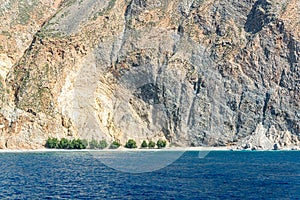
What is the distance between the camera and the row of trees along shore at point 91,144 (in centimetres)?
12566

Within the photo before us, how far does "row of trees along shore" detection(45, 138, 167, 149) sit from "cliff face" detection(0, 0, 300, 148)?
132 inches

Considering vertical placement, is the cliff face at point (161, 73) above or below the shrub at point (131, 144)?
above

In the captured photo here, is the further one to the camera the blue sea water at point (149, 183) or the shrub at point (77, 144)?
the shrub at point (77, 144)

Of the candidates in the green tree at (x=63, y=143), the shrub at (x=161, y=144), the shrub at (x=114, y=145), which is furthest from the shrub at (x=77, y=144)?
the shrub at (x=161, y=144)

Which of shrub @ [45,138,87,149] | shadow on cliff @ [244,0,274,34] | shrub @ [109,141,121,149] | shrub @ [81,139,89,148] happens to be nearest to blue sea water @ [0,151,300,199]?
shrub @ [45,138,87,149]

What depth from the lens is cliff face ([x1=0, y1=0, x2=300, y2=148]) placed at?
137 metres

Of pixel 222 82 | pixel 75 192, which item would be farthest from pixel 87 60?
pixel 75 192

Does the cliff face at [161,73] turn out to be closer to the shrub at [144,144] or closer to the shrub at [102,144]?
the shrub at [102,144]

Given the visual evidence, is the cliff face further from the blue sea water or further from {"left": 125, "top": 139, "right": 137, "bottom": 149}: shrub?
the blue sea water

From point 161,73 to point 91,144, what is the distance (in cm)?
3305

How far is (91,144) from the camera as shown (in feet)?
426

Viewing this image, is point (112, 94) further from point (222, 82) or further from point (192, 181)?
point (192, 181)

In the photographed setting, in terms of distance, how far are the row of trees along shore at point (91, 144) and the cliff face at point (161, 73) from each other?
132 inches

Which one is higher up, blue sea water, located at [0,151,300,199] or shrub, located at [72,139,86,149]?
shrub, located at [72,139,86,149]
